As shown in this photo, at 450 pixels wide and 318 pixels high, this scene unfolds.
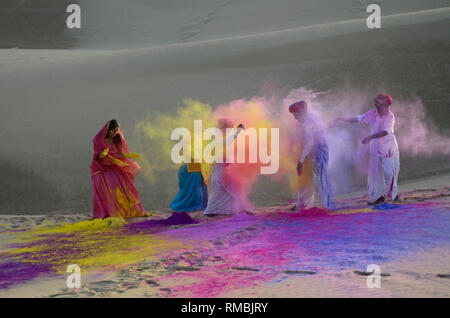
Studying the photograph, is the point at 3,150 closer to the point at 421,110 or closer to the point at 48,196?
the point at 48,196

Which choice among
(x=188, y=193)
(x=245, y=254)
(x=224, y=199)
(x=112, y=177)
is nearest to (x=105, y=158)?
(x=112, y=177)

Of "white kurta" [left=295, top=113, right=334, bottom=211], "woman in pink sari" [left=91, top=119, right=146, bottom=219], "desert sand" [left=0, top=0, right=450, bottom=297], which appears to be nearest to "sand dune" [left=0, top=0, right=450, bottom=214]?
"desert sand" [left=0, top=0, right=450, bottom=297]

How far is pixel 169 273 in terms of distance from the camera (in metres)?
5.16

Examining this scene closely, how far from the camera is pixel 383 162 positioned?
8.82 metres

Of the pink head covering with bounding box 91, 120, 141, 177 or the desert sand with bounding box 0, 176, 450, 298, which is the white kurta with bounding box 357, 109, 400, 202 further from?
the pink head covering with bounding box 91, 120, 141, 177

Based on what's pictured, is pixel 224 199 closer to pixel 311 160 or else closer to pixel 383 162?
pixel 311 160

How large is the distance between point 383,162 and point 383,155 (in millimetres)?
114

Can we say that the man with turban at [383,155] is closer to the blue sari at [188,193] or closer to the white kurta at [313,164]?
the white kurta at [313,164]

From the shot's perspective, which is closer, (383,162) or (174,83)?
(383,162)

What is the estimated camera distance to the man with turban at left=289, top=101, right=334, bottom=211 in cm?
832

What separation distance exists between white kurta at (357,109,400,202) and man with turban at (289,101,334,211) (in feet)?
2.88

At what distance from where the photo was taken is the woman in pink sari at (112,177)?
8.80 m
